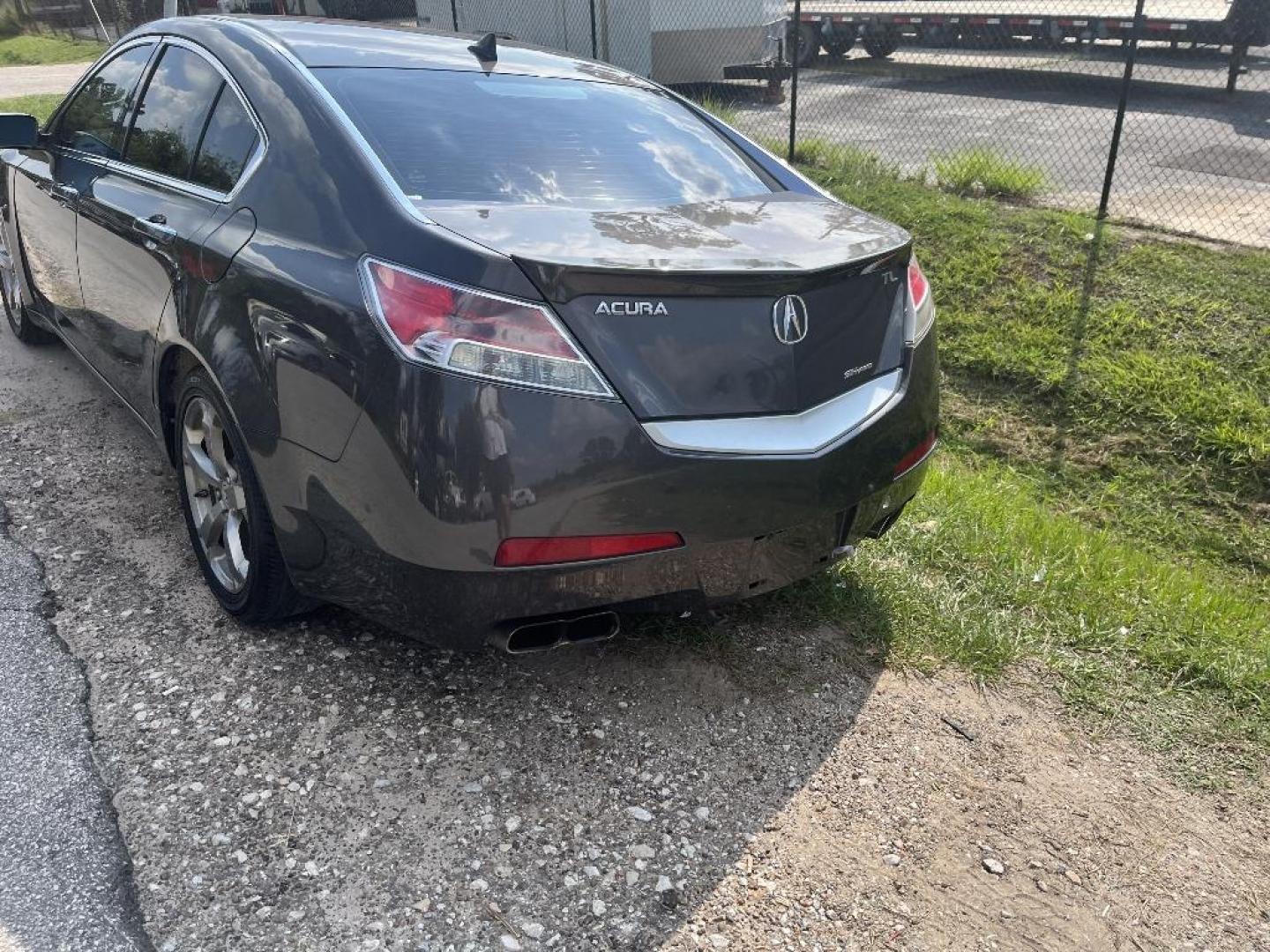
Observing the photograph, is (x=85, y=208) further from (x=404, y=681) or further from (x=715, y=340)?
(x=715, y=340)

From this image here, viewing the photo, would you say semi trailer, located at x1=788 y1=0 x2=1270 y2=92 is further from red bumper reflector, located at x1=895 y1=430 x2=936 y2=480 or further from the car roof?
red bumper reflector, located at x1=895 y1=430 x2=936 y2=480

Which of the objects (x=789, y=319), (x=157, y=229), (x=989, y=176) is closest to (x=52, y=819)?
(x=157, y=229)

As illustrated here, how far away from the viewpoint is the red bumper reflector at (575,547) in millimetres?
2459

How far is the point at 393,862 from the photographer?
8.03ft

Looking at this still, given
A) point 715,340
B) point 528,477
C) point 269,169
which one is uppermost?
point 269,169

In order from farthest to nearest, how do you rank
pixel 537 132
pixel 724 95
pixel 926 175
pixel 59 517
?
pixel 724 95
pixel 926 175
pixel 59 517
pixel 537 132

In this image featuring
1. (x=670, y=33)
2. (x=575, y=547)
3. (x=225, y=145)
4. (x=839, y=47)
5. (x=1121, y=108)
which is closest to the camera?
(x=575, y=547)

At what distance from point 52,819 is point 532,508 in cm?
136

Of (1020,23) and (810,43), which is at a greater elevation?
(1020,23)

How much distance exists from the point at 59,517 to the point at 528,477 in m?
2.48

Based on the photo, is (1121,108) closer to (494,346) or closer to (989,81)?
(494,346)

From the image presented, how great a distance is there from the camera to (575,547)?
2494 mm

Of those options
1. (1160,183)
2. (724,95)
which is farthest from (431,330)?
(724,95)

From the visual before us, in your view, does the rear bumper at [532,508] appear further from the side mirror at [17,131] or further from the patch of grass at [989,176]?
the patch of grass at [989,176]
